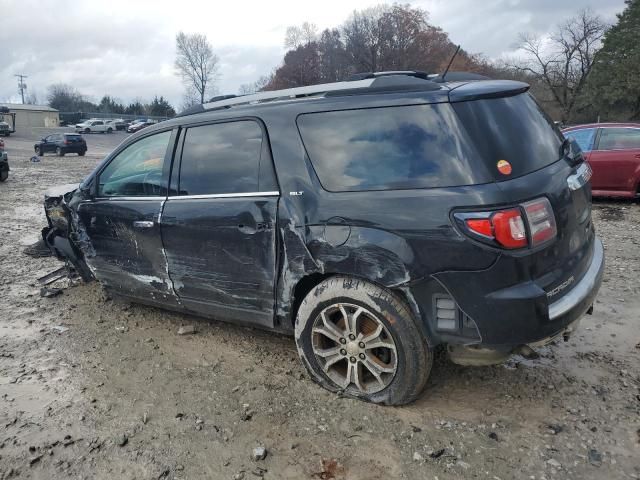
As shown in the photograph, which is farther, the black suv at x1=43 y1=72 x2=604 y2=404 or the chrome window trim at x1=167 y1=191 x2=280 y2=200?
the chrome window trim at x1=167 y1=191 x2=280 y2=200

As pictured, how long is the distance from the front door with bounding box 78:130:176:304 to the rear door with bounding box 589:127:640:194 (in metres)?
8.21

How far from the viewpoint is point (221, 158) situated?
3.50 metres

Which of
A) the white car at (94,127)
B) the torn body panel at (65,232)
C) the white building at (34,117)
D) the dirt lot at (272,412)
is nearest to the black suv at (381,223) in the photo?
the dirt lot at (272,412)

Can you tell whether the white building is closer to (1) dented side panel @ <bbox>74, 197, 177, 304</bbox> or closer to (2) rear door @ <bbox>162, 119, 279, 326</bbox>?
(1) dented side panel @ <bbox>74, 197, 177, 304</bbox>

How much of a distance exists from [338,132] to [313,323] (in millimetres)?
1195

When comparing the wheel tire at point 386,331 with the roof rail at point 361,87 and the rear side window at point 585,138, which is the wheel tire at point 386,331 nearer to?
the roof rail at point 361,87

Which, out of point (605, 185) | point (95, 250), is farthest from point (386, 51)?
point (95, 250)

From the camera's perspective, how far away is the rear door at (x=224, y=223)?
327 centimetres

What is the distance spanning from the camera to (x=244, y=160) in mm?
3377

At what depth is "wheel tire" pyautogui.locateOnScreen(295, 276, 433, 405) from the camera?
2.83m

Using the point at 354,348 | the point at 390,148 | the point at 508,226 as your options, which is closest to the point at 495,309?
the point at 508,226

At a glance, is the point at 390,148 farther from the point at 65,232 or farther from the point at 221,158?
the point at 65,232

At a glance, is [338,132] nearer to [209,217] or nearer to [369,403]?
[209,217]

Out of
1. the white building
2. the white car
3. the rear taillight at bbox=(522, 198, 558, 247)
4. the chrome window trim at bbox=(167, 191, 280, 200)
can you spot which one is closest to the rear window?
the rear taillight at bbox=(522, 198, 558, 247)
